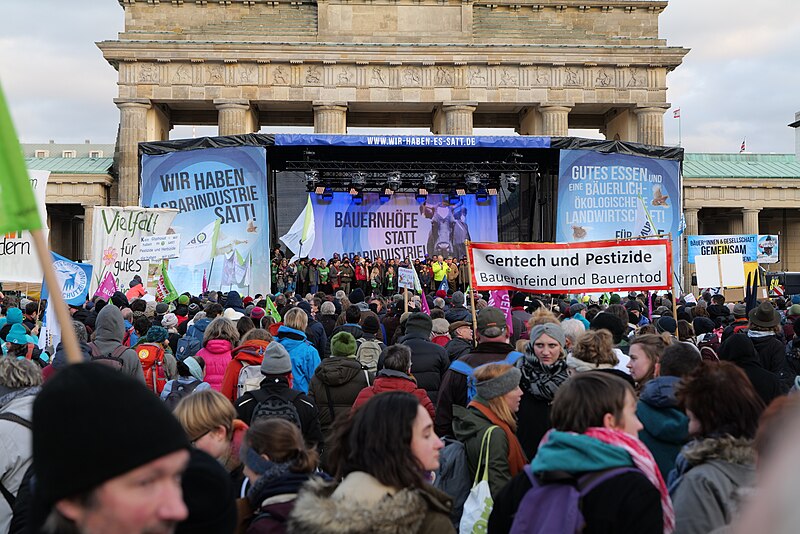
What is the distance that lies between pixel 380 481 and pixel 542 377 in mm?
2749

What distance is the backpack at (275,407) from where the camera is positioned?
230 inches

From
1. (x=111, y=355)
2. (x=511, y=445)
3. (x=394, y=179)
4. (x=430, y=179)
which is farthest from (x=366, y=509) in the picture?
(x=430, y=179)

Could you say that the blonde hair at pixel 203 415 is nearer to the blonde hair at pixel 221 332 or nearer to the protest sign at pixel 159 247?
the blonde hair at pixel 221 332

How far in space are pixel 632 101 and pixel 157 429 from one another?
45704 millimetres

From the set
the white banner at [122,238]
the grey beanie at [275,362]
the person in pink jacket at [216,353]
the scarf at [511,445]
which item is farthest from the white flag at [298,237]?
the scarf at [511,445]

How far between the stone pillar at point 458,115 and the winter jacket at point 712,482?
4148 centimetres

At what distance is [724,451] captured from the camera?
12.5 feet

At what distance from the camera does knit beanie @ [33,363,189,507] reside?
215 centimetres

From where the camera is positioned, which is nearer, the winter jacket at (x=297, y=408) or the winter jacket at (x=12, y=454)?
the winter jacket at (x=12, y=454)

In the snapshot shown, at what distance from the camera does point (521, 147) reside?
2961 cm

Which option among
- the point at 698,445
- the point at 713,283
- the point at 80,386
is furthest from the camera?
the point at 713,283

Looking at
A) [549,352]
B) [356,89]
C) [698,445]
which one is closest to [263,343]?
[549,352]

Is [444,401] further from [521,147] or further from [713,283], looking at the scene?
[521,147]

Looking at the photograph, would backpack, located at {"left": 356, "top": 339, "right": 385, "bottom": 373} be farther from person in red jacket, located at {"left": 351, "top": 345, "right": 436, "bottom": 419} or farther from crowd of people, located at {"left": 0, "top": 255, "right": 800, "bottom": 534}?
person in red jacket, located at {"left": 351, "top": 345, "right": 436, "bottom": 419}
